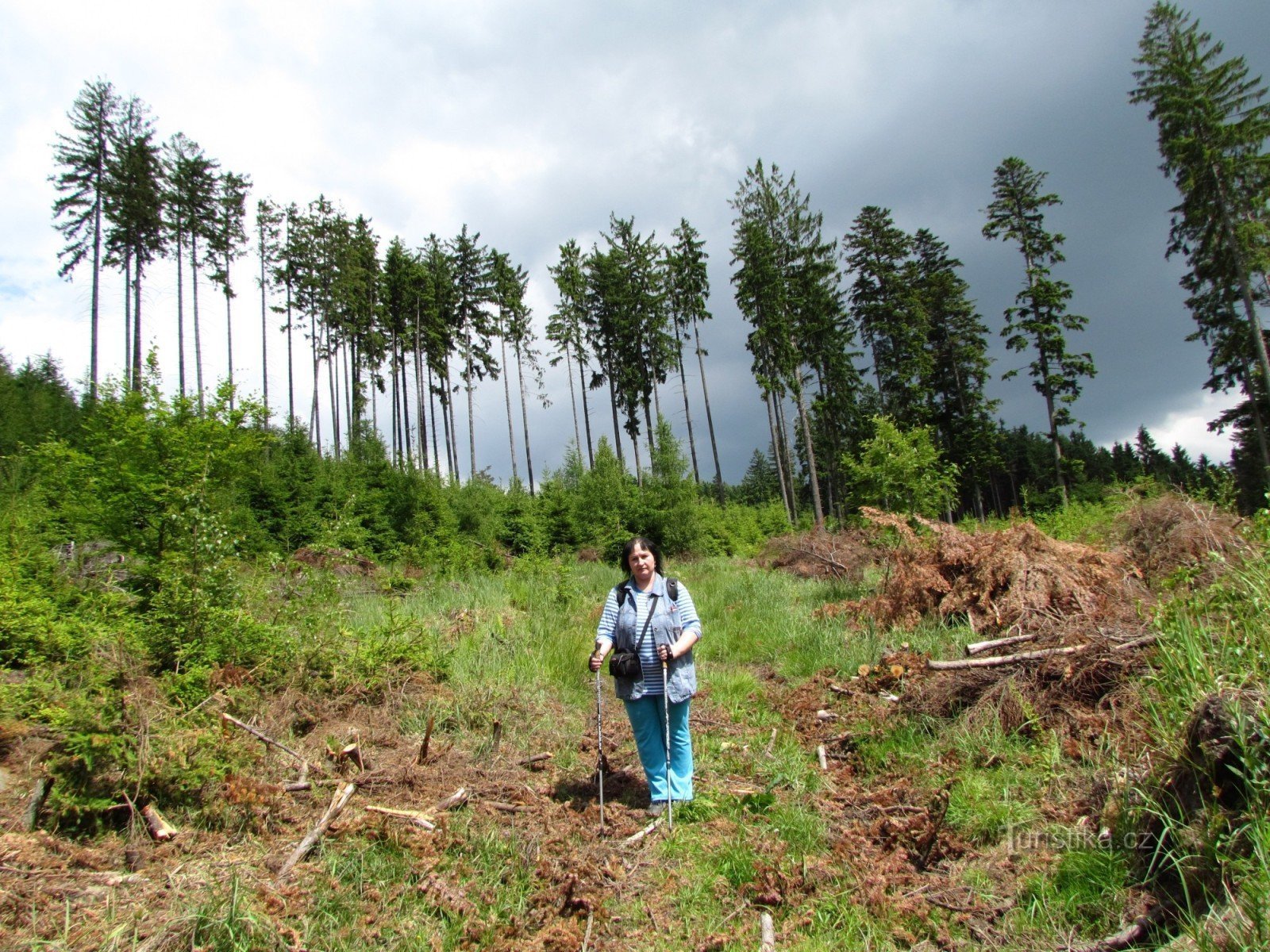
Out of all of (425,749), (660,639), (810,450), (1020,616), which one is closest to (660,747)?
(660,639)

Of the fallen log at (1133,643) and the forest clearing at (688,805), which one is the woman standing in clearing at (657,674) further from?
the fallen log at (1133,643)

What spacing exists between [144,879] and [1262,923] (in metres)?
4.73

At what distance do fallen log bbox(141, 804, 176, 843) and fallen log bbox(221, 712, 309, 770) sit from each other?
90cm

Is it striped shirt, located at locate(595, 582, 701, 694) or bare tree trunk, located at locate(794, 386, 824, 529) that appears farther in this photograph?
bare tree trunk, located at locate(794, 386, 824, 529)

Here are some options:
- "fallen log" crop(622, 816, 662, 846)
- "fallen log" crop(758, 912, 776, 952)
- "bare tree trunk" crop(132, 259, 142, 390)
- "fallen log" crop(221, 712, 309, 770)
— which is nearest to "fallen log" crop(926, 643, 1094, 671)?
"fallen log" crop(622, 816, 662, 846)

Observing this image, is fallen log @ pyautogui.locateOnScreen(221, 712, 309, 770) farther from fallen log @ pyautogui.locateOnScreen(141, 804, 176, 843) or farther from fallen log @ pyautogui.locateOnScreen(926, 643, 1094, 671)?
fallen log @ pyautogui.locateOnScreen(926, 643, 1094, 671)

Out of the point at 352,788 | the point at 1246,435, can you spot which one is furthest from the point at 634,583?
the point at 1246,435

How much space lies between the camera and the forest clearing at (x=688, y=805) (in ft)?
9.32

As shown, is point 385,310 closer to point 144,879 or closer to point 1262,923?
point 144,879

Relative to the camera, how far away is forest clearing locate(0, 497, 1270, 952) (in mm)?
2842

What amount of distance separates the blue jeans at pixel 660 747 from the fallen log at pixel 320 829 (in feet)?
6.34

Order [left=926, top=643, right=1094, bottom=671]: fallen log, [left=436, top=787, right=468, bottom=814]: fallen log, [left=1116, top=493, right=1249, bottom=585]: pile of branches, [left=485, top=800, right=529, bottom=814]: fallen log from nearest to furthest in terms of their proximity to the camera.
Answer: [left=436, top=787, right=468, bottom=814]: fallen log → [left=485, top=800, right=529, bottom=814]: fallen log → [left=926, top=643, right=1094, bottom=671]: fallen log → [left=1116, top=493, right=1249, bottom=585]: pile of branches

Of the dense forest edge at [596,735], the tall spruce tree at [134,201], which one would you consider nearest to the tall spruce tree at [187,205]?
the tall spruce tree at [134,201]

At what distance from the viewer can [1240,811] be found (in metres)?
2.58
